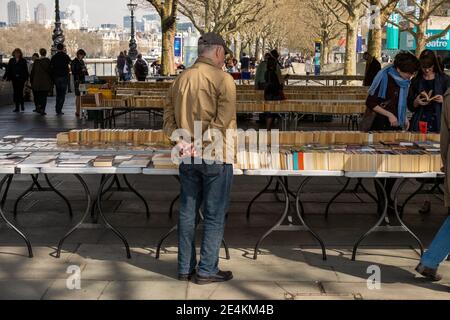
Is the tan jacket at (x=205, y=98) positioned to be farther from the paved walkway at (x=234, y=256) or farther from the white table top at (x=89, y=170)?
the paved walkway at (x=234, y=256)

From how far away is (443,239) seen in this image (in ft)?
17.8

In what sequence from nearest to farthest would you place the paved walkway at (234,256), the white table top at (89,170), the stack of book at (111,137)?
the paved walkway at (234,256) < the white table top at (89,170) < the stack of book at (111,137)

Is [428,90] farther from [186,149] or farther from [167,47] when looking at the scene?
[167,47]

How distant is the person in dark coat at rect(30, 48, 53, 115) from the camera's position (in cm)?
1917

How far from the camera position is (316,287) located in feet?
17.8

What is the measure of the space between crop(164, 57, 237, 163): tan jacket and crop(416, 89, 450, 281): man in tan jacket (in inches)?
64.1

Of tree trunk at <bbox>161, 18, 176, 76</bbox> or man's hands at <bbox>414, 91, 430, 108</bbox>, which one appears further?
tree trunk at <bbox>161, 18, 176, 76</bbox>

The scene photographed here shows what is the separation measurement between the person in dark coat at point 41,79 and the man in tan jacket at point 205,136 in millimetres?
14576

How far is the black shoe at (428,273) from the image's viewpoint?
546cm

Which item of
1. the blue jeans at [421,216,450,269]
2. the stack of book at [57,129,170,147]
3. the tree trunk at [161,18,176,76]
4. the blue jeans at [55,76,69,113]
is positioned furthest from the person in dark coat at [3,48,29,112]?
the blue jeans at [421,216,450,269]

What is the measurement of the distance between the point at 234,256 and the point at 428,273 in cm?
169

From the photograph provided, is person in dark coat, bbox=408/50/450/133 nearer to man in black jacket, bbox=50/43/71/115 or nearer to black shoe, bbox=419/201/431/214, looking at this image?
black shoe, bbox=419/201/431/214

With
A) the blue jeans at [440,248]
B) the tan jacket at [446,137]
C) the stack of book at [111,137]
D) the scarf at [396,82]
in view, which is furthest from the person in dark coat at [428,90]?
the stack of book at [111,137]
